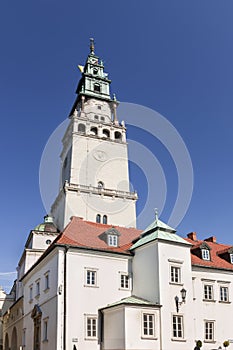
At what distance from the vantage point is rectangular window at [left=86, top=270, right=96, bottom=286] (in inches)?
1273

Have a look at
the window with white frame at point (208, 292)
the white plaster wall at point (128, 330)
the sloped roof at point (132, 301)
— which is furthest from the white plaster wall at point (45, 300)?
the window with white frame at point (208, 292)

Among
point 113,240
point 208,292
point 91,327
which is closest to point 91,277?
point 91,327

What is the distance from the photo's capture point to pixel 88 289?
105ft

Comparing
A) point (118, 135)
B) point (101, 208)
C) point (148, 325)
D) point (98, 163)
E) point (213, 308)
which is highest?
point (118, 135)

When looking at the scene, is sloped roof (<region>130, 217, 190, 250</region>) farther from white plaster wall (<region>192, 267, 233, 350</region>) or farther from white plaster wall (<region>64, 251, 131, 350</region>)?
white plaster wall (<region>192, 267, 233, 350</region>)

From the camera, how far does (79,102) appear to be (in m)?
73.0

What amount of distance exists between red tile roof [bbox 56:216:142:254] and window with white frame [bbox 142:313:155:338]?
20.0 ft

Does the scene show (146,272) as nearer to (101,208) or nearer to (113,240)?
(113,240)

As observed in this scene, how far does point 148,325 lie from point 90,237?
8846 mm

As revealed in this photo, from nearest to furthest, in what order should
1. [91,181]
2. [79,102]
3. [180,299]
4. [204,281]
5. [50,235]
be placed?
1. [180,299]
2. [204,281]
3. [50,235]
4. [91,181]
5. [79,102]

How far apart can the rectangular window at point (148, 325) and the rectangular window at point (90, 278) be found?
482 centimetres

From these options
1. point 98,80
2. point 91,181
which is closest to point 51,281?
point 91,181

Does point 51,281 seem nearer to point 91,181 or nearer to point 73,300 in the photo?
point 73,300

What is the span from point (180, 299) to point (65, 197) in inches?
1115
